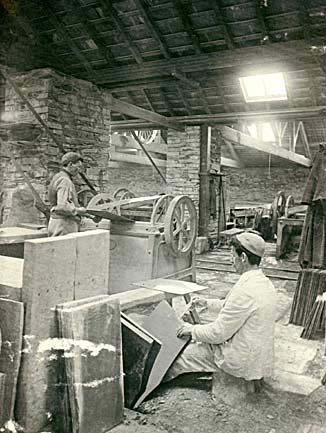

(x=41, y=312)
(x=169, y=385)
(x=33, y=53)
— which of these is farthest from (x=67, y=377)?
(x=33, y=53)

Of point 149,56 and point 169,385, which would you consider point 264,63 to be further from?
point 169,385

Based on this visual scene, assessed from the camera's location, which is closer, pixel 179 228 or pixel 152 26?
pixel 179 228

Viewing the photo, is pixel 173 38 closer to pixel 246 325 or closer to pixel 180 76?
pixel 180 76

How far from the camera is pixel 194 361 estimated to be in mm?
3340

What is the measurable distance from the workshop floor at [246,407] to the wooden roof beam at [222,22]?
464 centimetres

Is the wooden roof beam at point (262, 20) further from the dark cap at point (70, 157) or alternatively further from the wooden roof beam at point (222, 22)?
the dark cap at point (70, 157)

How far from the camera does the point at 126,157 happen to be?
13672mm

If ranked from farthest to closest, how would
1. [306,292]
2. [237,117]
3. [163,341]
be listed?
[237,117] → [306,292] → [163,341]

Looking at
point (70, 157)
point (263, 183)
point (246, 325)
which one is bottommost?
point (246, 325)

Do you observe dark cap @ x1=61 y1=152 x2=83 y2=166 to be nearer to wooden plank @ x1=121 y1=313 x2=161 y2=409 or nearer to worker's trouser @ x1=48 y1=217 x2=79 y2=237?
worker's trouser @ x1=48 y1=217 x2=79 y2=237

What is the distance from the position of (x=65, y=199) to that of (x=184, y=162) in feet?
19.4

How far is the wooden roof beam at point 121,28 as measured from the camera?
6.06m

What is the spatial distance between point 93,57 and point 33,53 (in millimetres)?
996

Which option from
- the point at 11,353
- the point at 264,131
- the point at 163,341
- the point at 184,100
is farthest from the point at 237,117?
the point at 11,353
